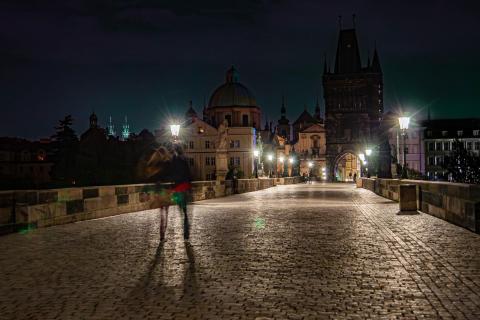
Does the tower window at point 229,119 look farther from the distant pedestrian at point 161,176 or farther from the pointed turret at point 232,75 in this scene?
the distant pedestrian at point 161,176

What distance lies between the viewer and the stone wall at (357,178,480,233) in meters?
12.8

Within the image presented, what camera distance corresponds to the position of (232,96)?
381ft

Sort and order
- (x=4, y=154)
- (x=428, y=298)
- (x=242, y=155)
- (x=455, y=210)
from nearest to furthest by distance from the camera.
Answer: (x=428, y=298), (x=455, y=210), (x=242, y=155), (x=4, y=154)

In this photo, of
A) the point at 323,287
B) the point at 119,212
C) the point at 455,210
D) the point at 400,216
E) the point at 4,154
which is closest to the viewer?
the point at 323,287

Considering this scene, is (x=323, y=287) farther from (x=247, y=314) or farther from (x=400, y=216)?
(x=400, y=216)

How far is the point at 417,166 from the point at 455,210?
108 m

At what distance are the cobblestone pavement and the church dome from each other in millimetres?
102894

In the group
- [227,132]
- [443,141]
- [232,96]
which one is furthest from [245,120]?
[443,141]

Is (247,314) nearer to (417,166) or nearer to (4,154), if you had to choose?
(417,166)

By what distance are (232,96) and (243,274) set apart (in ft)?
358

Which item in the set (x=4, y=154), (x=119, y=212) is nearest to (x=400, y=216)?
(x=119, y=212)

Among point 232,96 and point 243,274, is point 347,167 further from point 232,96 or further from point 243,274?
point 243,274

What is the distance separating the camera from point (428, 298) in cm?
650

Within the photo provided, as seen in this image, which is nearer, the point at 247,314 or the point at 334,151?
the point at 247,314
